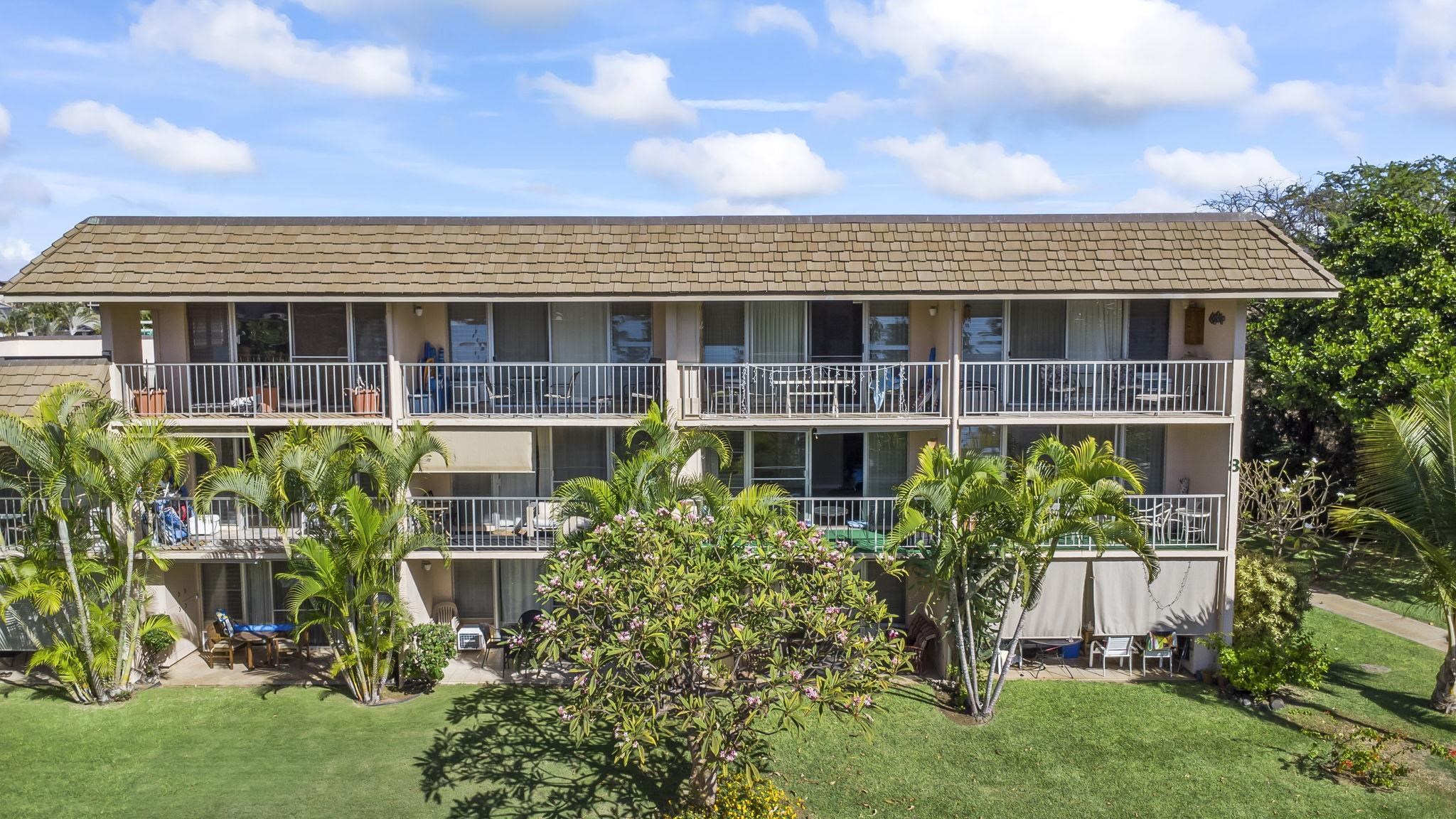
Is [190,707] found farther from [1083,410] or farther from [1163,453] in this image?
[1163,453]

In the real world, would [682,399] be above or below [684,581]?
above

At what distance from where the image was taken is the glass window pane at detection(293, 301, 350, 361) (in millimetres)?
16688

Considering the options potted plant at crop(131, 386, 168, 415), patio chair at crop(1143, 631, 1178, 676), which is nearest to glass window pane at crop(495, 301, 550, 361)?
potted plant at crop(131, 386, 168, 415)

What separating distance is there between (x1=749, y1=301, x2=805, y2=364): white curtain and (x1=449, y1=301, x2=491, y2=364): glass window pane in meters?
4.96

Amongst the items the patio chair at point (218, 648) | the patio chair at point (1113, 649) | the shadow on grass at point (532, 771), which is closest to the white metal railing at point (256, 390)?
the patio chair at point (218, 648)

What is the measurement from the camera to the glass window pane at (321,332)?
16.7m

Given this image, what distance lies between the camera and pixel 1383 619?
748 inches

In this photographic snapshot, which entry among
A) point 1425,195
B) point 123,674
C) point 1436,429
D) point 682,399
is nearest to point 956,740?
point 682,399

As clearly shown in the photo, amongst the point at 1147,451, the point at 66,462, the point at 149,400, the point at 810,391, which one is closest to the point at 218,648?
the point at 66,462

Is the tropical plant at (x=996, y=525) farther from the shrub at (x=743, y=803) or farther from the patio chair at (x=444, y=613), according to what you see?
the patio chair at (x=444, y=613)

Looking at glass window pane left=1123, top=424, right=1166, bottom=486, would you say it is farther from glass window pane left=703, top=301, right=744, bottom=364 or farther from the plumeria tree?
the plumeria tree

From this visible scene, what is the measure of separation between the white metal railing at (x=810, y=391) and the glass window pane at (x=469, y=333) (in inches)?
156

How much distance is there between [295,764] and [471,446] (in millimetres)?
5583

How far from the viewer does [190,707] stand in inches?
569
